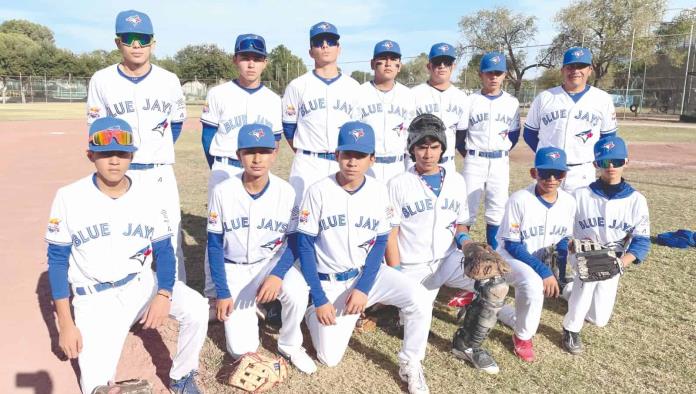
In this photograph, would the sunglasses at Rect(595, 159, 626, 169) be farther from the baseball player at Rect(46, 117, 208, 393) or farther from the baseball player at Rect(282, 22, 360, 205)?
the baseball player at Rect(46, 117, 208, 393)

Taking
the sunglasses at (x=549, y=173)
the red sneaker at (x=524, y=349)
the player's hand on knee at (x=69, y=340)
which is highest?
the sunglasses at (x=549, y=173)

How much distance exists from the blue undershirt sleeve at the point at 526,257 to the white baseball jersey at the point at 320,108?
1.85 meters

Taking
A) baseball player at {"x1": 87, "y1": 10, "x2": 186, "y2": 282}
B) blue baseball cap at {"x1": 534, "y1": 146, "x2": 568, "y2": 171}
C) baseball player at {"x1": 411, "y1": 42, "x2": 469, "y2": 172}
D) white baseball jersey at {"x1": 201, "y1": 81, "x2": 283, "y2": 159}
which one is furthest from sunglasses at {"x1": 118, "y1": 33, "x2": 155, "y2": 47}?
blue baseball cap at {"x1": 534, "y1": 146, "x2": 568, "y2": 171}

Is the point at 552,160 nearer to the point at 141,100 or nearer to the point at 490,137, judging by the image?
the point at 490,137

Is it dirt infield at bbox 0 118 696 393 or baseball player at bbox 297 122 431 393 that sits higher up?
baseball player at bbox 297 122 431 393

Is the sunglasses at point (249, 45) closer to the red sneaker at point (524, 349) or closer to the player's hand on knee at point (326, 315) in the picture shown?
the player's hand on knee at point (326, 315)

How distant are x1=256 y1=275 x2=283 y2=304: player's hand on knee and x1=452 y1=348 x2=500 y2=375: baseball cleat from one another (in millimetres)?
1365

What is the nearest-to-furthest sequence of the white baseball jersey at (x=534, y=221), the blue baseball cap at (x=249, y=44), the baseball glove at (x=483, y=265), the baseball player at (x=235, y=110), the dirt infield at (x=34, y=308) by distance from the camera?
the dirt infield at (x=34, y=308) → the baseball glove at (x=483, y=265) → the white baseball jersey at (x=534, y=221) → the blue baseball cap at (x=249, y=44) → the baseball player at (x=235, y=110)

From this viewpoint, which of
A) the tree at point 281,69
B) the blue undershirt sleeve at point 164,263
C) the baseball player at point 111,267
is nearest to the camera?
the baseball player at point 111,267

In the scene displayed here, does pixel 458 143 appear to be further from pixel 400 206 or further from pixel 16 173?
pixel 16 173

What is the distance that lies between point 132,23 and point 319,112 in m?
1.71

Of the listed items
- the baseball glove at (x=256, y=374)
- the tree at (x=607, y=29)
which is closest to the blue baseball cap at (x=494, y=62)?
the baseball glove at (x=256, y=374)

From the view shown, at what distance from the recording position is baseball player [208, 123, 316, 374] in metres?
3.33

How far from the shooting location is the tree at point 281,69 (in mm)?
47344
